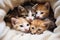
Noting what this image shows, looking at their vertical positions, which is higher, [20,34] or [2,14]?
[2,14]

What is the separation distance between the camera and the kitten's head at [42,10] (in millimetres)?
1330

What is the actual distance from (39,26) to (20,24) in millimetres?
145

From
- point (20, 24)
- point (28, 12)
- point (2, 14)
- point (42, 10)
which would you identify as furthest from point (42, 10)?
point (2, 14)

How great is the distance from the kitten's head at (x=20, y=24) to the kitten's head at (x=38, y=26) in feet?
0.13

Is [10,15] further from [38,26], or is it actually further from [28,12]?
[38,26]

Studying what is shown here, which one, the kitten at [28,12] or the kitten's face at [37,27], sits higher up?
the kitten at [28,12]

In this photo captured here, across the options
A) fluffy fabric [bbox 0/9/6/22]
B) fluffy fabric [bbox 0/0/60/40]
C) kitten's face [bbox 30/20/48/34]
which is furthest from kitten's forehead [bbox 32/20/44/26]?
fluffy fabric [bbox 0/9/6/22]

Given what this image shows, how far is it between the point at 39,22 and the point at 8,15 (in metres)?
0.26

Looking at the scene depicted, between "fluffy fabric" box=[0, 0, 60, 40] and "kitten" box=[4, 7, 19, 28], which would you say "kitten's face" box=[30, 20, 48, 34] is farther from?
"kitten" box=[4, 7, 19, 28]

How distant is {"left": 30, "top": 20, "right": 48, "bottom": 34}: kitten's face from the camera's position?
1185 mm

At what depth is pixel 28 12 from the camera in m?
1.38

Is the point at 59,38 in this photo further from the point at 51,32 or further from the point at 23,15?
the point at 23,15

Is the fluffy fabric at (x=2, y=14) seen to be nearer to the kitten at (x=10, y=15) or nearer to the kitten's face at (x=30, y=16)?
the kitten at (x=10, y=15)

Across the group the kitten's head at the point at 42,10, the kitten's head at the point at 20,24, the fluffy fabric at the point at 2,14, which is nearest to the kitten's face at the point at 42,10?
the kitten's head at the point at 42,10
